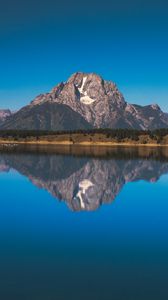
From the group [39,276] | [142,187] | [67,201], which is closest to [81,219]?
[67,201]

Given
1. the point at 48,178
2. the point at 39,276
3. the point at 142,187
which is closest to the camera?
the point at 39,276

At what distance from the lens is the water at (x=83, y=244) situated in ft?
70.7

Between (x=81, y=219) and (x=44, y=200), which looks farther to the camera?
(x=44, y=200)

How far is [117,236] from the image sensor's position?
3325 cm

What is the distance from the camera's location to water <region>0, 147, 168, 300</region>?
21562 millimetres

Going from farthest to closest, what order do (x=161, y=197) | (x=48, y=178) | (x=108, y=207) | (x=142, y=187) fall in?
(x=48, y=178), (x=142, y=187), (x=161, y=197), (x=108, y=207)

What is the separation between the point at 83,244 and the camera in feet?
99.5

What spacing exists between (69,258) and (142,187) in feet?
147

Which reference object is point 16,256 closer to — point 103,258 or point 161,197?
point 103,258

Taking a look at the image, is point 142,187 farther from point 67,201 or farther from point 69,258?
point 69,258

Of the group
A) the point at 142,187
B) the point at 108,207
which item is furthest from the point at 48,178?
the point at 108,207

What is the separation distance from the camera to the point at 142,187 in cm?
7000

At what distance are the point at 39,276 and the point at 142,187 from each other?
1911 inches

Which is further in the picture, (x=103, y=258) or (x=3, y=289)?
(x=103, y=258)
